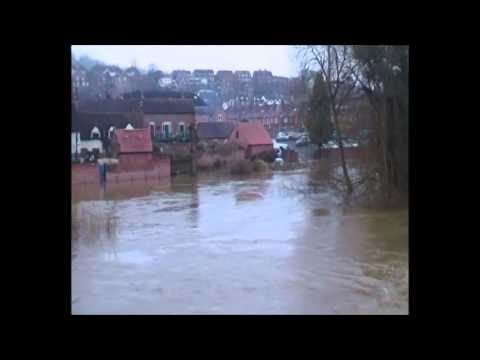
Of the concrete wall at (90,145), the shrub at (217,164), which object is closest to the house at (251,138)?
the shrub at (217,164)

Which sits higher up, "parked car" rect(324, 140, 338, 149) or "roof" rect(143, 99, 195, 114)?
"roof" rect(143, 99, 195, 114)

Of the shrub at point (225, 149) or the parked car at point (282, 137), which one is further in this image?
the parked car at point (282, 137)

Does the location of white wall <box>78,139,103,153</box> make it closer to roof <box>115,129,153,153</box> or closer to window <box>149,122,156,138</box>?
roof <box>115,129,153,153</box>

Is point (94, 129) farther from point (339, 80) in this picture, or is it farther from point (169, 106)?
point (339, 80)

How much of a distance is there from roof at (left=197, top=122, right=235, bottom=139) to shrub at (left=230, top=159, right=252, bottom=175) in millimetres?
274

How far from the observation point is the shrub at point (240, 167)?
5.74m

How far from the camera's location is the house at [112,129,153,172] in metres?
5.39

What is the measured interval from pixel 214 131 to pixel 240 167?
16.7 inches

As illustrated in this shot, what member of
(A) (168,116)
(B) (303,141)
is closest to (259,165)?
(B) (303,141)

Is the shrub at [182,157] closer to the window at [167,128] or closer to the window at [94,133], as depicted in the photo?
the window at [167,128]

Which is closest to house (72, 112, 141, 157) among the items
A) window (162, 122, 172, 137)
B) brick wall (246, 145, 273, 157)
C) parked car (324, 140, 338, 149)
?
window (162, 122, 172, 137)

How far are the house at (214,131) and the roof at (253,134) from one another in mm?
90
